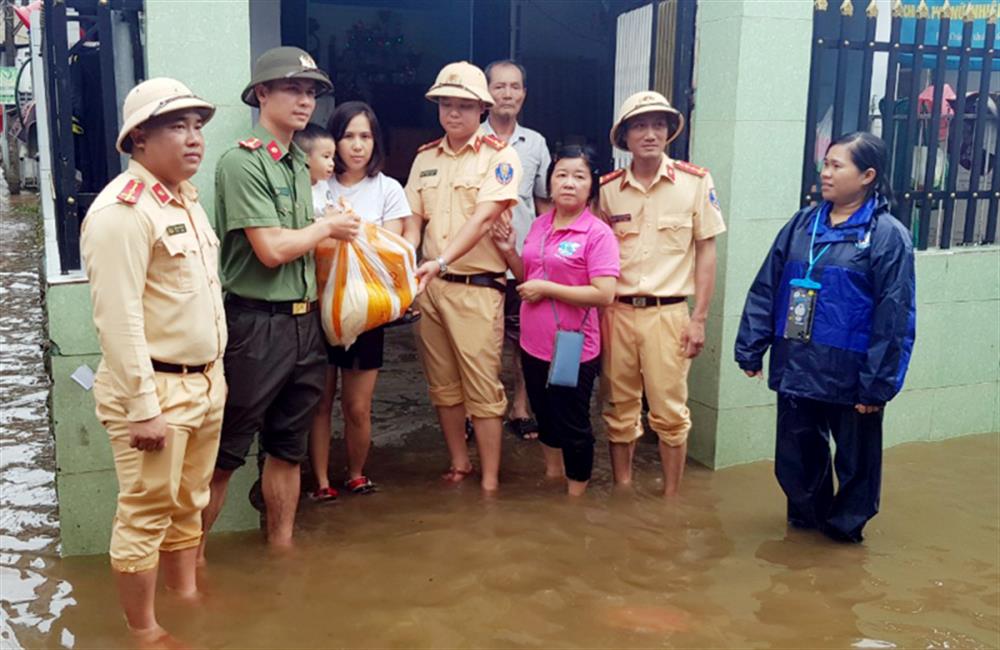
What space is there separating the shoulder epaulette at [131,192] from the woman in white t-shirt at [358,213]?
119 centimetres

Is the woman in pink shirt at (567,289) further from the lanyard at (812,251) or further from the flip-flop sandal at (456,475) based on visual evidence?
the lanyard at (812,251)

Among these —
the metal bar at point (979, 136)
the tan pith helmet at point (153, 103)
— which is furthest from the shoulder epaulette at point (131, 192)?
the metal bar at point (979, 136)

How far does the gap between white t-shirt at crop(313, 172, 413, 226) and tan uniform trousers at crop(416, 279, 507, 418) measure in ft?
1.37

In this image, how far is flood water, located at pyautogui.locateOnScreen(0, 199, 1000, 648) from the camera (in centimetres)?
330

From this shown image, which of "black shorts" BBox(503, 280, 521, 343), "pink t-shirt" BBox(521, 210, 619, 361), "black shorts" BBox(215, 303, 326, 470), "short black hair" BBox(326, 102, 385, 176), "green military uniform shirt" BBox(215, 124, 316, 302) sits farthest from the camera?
"black shorts" BBox(503, 280, 521, 343)

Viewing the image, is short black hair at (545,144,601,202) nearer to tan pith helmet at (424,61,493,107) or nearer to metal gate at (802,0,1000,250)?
tan pith helmet at (424,61,493,107)

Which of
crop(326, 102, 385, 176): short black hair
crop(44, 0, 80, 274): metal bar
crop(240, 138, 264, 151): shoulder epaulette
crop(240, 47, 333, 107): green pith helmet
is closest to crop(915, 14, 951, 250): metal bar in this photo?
crop(326, 102, 385, 176): short black hair

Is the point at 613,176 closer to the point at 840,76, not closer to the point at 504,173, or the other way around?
the point at 504,173

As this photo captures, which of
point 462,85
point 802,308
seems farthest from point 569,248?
point 802,308

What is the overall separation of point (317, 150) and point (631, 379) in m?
1.77

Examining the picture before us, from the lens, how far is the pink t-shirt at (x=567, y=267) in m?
4.24

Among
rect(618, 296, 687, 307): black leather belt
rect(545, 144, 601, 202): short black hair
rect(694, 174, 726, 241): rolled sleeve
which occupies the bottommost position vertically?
rect(618, 296, 687, 307): black leather belt

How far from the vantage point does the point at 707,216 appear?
14.5 feet

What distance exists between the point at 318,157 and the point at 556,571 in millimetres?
1939
